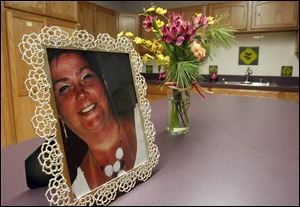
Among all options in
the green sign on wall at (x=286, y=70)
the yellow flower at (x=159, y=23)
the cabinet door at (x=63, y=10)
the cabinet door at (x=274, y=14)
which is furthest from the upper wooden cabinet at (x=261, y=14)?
the yellow flower at (x=159, y=23)

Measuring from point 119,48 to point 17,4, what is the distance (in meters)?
2.03

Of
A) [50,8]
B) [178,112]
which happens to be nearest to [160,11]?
[178,112]

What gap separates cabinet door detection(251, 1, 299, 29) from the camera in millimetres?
2795

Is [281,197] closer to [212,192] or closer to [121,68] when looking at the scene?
[212,192]

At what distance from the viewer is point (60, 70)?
0.36 meters

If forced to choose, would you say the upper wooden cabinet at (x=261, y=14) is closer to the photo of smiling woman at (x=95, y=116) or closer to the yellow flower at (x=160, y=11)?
the yellow flower at (x=160, y=11)

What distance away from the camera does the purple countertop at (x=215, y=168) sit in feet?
1.34

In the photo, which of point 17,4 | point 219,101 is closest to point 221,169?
point 219,101

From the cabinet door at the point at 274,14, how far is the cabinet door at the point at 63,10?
219 cm

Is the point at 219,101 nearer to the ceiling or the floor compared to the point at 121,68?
nearer to the floor

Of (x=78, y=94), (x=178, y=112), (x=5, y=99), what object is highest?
(x=78, y=94)

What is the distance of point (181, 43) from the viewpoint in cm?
65

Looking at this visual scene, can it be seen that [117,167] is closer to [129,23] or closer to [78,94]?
[78,94]

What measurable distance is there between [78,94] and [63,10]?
2.40 metres
